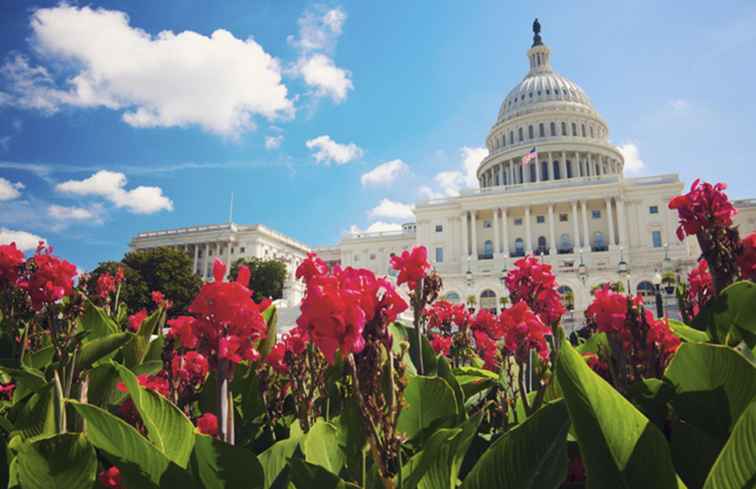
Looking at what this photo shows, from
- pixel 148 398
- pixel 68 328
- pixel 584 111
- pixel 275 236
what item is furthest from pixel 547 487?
pixel 275 236

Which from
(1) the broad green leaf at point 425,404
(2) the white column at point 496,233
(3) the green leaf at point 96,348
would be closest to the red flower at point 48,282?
(3) the green leaf at point 96,348

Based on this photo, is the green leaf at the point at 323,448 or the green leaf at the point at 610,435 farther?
the green leaf at the point at 323,448

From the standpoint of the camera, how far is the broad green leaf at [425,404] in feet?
6.02

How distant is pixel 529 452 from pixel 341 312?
0.66 m

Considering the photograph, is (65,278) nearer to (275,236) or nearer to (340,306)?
(340,306)

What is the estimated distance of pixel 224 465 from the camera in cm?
136

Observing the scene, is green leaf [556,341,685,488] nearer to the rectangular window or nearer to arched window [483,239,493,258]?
arched window [483,239,493,258]

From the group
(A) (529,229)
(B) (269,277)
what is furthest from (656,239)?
(B) (269,277)

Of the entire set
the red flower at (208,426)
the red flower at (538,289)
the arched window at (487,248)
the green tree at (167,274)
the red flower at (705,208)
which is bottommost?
the red flower at (208,426)

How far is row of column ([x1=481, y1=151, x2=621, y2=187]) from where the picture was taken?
70.1 meters

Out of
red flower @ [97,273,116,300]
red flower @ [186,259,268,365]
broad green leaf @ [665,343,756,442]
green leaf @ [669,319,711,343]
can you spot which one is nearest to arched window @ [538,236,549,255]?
red flower @ [97,273,116,300]

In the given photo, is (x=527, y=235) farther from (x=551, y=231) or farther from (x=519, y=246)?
(x=551, y=231)

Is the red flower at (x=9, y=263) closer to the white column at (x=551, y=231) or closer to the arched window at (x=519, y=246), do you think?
the white column at (x=551, y=231)

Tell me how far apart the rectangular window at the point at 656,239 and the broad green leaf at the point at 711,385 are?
6426 cm
